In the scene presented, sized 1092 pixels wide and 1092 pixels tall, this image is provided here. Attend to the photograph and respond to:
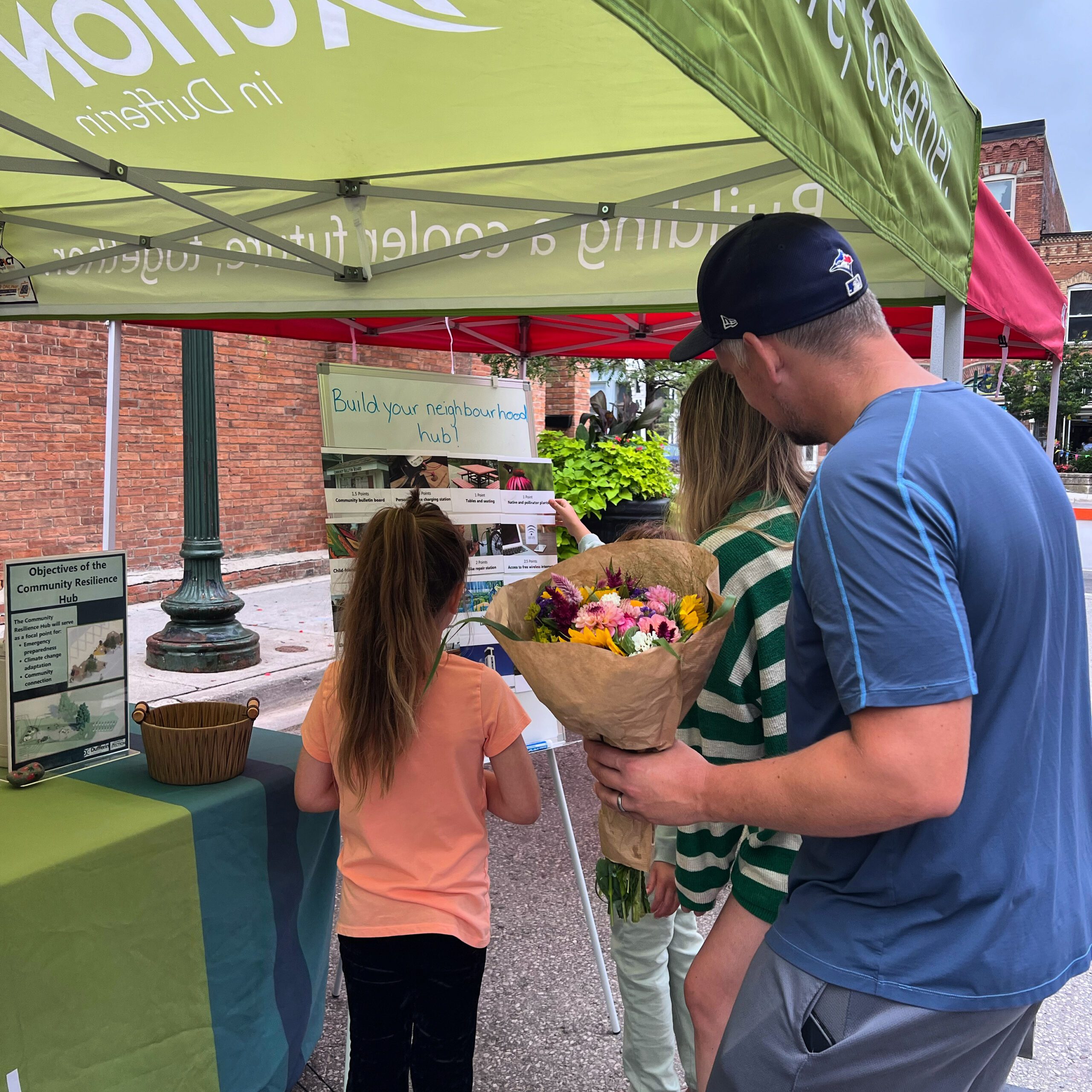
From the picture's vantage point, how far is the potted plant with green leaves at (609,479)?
4.39 metres

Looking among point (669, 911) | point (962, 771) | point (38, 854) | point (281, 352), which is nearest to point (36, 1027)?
point (38, 854)

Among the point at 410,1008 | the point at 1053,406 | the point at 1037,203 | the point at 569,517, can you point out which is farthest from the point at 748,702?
the point at 1037,203

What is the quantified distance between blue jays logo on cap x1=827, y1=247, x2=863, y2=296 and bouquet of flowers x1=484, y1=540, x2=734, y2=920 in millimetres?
500

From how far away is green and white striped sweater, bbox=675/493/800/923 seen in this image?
66.1 inches

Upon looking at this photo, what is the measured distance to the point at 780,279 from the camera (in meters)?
1.24

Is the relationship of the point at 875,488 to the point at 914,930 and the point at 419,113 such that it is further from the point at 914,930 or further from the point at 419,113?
the point at 419,113

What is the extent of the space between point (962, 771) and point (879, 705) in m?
0.13

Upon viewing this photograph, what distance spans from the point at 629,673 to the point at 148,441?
8121mm

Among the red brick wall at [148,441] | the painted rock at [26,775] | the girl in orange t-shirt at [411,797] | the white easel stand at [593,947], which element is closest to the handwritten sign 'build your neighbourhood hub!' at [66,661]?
the painted rock at [26,775]

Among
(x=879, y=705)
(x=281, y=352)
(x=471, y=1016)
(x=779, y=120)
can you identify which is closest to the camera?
(x=879, y=705)

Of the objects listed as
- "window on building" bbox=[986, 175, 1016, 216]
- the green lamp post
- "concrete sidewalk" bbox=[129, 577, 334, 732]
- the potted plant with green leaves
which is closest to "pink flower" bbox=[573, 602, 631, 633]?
the potted plant with green leaves

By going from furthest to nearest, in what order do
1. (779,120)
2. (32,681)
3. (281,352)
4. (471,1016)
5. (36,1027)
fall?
1. (281,352)
2. (32,681)
3. (471,1016)
4. (36,1027)
5. (779,120)

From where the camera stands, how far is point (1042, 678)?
1095 mm

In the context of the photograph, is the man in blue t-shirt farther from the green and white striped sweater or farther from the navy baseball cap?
the green and white striped sweater
